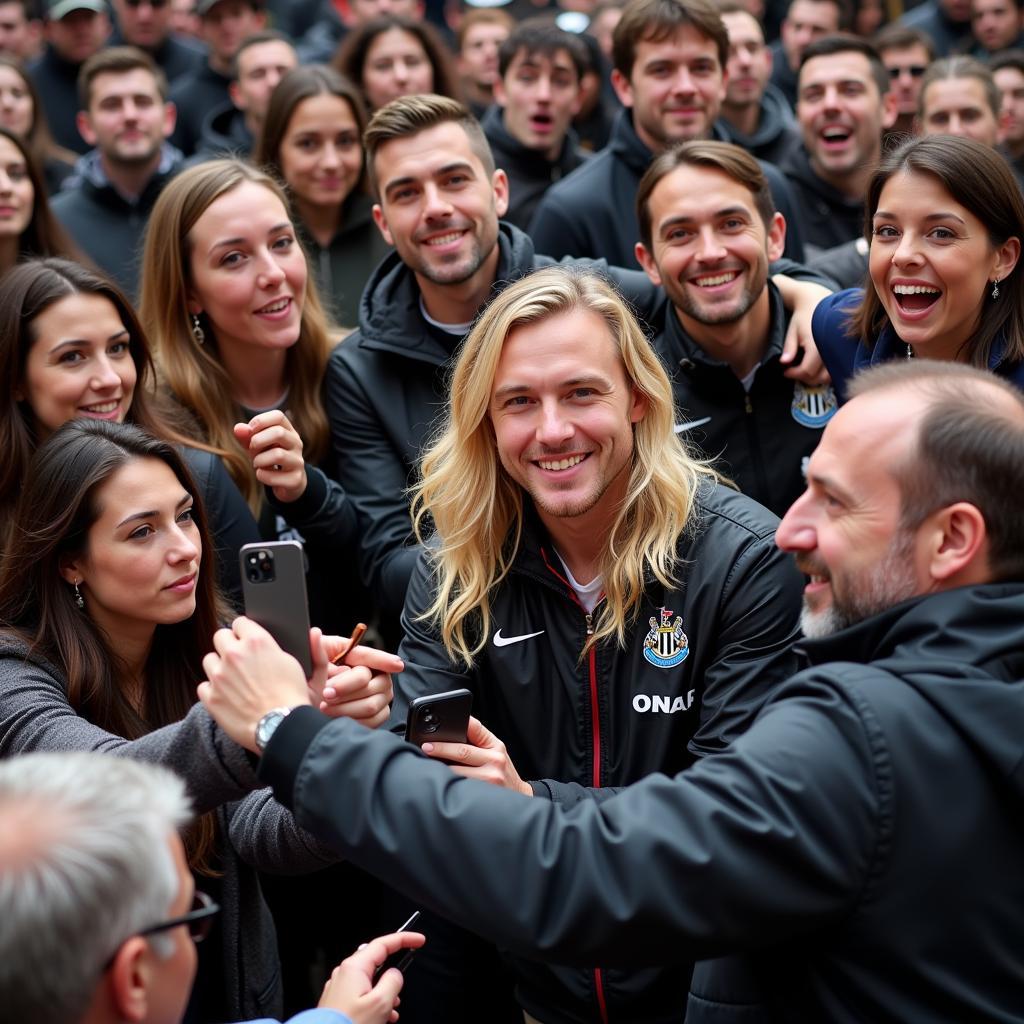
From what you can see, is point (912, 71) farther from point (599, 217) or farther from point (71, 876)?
point (71, 876)

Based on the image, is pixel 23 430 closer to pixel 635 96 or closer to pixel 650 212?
pixel 650 212

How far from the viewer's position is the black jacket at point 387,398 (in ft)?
15.7

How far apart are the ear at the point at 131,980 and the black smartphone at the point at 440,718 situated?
0.98m

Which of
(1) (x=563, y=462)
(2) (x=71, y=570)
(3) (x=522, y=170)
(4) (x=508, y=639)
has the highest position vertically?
(3) (x=522, y=170)

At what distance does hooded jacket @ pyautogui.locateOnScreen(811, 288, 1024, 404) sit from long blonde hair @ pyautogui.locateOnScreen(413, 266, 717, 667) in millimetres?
859

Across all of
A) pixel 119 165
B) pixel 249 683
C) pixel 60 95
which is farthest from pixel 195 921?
pixel 60 95

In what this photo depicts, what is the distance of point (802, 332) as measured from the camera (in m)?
4.65

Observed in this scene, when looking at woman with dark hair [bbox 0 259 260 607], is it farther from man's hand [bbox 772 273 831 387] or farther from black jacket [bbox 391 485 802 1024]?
man's hand [bbox 772 273 831 387]

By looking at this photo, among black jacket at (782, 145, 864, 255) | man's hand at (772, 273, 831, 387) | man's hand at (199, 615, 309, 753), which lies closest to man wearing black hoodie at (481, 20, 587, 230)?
black jacket at (782, 145, 864, 255)

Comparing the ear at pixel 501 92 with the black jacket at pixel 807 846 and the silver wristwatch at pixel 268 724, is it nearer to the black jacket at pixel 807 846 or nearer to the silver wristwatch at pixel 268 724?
the silver wristwatch at pixel 268 724

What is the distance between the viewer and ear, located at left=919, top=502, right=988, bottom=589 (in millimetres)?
Result: 2430

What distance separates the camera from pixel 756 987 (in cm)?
242

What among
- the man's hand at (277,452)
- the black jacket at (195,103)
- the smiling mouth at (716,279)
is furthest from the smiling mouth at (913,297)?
the black jacket at (195,103)

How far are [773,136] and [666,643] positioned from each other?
17.4ft
